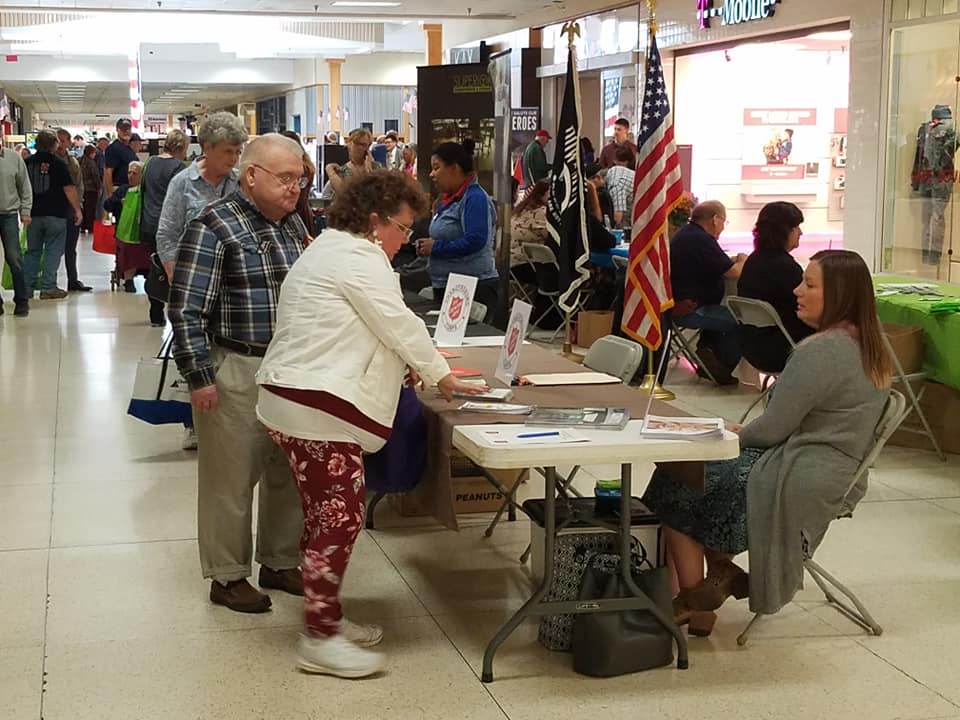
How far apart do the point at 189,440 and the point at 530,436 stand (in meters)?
3.43

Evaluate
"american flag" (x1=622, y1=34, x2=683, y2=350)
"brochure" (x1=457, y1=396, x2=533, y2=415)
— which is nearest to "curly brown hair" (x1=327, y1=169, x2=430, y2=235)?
"brochure" (x1=457, y1=396, x2=533, y2=415)

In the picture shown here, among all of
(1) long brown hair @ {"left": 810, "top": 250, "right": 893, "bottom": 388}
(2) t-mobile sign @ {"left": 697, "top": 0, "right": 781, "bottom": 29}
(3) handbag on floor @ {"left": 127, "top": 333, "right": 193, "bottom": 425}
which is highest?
(2) t-mobile sign @ {"left": 697, "top": 0, "right": 781, "bottom": 29}

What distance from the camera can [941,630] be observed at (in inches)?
155

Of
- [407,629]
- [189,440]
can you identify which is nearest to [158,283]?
[189,440]

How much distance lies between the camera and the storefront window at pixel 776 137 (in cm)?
1472

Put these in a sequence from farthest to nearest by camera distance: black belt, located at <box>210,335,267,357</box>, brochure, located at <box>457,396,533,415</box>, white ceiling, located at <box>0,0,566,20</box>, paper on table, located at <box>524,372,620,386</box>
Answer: white ceiling, located at <box>0,0,566,20</box>, paper on table, located at <box>524,372,620,386</box>, black belt, located at <box>210,335,267,357</box>, brochure, located at <box>457,396,533,415</box>

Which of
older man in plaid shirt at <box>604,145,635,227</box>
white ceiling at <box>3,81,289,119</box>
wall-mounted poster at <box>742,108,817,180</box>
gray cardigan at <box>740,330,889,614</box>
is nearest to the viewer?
gray cardigan at <box>740,330,889,614</box>

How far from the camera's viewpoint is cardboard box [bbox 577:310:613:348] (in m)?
9.22

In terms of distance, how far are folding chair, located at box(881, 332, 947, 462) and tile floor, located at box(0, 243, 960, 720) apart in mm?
231

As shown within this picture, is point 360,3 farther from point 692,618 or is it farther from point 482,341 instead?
point 692,618

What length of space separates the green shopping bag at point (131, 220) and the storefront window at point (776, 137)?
6630mm

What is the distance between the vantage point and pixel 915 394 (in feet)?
20.8

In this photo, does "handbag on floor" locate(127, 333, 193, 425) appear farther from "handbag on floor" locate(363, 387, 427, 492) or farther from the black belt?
"handbag on floor" locate(363, 387, 427, 492)

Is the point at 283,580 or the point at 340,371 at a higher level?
the point at 340,371
